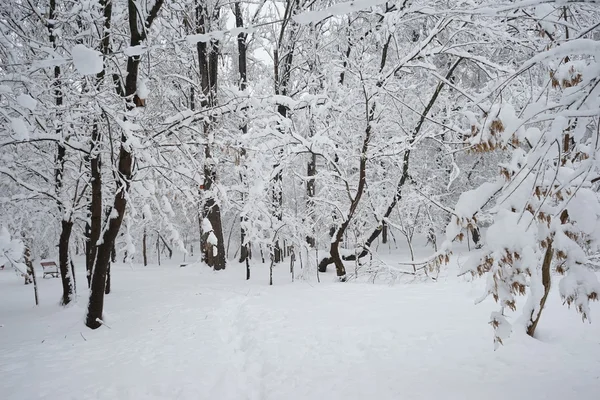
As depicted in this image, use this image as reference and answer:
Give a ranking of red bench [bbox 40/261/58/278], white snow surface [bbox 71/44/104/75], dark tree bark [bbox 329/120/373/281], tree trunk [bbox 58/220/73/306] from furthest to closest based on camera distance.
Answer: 1. red bench [bbox 40/261/58/278]
2. dark tree bark [bbox 329/120/373/281]
3. tree trunk [bbox 58/220/73/306]
4. white snow surface [bbox 71/44/104/75]

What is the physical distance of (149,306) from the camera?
702 cm

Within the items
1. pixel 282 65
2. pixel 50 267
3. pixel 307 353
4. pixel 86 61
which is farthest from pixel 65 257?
pixel 50 267

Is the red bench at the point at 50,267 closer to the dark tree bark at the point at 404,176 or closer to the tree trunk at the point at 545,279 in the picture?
the dark tree bark at the point at 404,176

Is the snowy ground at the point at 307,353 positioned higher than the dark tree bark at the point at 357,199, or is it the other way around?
the dark tree bark at the point at 357,199

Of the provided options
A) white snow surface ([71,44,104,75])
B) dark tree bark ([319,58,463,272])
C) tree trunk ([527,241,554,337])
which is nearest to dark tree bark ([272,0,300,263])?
dark tree bark ([319,58,463,272])

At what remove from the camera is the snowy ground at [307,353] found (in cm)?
313

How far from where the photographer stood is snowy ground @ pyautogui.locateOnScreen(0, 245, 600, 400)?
3.13m

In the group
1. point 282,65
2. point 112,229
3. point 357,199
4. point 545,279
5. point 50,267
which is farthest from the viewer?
point 50,267

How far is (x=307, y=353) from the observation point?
164 inches

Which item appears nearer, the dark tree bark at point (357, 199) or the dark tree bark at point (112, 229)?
the dark tree bark at point (112, 229)

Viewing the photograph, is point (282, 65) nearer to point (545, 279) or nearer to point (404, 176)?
point (404, 176)

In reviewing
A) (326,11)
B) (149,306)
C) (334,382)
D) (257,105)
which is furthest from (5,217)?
(326,11)

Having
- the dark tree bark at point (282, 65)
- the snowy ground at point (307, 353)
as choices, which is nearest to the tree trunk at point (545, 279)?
the snowy ground at point (307, 353)

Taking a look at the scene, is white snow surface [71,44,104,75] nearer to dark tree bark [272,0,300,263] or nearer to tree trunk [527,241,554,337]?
tree trunk [527,241,554,337]
